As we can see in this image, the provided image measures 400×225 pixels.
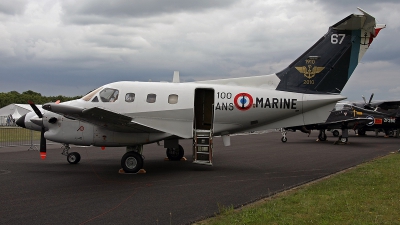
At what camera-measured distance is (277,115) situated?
43.1 feet

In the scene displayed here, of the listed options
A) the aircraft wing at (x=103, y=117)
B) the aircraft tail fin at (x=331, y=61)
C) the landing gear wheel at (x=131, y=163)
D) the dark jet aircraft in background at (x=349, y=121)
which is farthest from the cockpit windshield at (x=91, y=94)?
the dark jet aircraft in background at (x=349, y=121)

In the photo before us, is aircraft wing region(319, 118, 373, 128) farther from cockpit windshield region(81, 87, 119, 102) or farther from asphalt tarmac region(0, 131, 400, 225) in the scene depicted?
cockpit windshield region(81, 87, 119, 102)

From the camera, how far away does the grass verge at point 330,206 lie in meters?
6.50

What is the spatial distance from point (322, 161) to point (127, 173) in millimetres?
8529

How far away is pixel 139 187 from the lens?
396 inches

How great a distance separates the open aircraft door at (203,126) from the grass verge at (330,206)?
3843 mm

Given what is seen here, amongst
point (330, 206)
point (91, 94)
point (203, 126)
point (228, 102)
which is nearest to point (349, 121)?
point (203, 126)

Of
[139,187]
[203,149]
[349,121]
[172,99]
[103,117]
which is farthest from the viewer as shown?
[349,121]

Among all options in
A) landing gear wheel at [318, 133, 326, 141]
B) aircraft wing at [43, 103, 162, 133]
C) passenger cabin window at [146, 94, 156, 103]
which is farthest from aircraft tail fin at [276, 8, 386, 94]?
landing gear wheel at [318, 133, 326, 141]

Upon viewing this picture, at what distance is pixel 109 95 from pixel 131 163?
2590mm

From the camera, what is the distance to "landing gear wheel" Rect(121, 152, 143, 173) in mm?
12594

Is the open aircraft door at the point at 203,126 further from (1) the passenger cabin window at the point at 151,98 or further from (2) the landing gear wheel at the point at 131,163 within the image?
(2) the landing gear wheel at the point at 131,163

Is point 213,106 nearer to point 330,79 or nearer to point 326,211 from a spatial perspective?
point 330,79

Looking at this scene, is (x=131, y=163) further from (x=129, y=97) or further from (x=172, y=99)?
(x=172, y=99)
